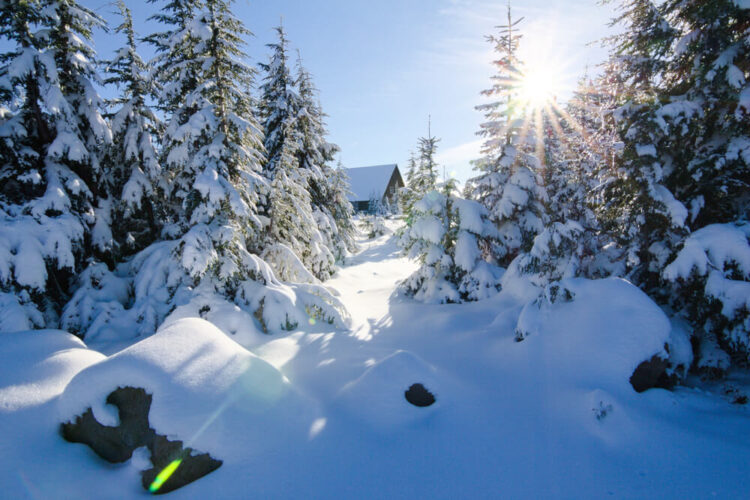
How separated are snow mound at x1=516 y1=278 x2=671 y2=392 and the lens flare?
6.18m

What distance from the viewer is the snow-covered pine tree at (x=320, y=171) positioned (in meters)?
16.2

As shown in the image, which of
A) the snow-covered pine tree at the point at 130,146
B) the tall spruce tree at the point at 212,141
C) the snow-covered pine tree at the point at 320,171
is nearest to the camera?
the tall spruce tree at the point at 212,141

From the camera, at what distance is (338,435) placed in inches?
178

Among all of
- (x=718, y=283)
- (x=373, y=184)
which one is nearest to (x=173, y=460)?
(x=718, y=283)

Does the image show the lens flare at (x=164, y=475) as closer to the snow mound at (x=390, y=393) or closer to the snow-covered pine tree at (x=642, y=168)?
the snow mound at (x=390, y=393)

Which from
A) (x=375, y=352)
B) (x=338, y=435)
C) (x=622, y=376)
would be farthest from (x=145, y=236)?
(x=622, y=376)

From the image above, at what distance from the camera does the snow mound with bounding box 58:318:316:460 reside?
A: 3.86 meters

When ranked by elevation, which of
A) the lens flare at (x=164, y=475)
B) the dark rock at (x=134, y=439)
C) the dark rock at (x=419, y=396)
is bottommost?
the dark rock at (x=419, y=396)

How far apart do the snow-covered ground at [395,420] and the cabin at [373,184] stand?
155 feet

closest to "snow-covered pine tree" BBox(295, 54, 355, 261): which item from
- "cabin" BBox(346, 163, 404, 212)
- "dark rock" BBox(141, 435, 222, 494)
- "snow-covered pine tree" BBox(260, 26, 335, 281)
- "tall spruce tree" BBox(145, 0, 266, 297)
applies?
"snow-covered pine tree" BBox(260, 26, 335, 281)

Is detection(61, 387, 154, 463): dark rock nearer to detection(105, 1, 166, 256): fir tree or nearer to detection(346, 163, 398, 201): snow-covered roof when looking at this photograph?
detection(105, 1, 166, 256): fir tree

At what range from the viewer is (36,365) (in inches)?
183

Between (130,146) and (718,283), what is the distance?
1604 centimetres

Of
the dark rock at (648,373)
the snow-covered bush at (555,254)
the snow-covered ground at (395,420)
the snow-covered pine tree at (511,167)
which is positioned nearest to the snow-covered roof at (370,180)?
the snow-covered pine tree at (511,167)
